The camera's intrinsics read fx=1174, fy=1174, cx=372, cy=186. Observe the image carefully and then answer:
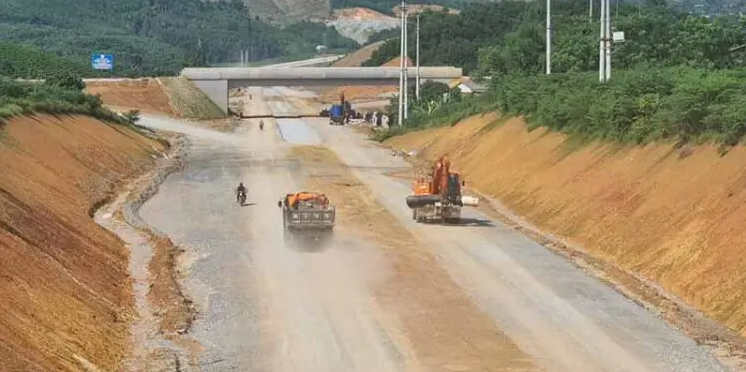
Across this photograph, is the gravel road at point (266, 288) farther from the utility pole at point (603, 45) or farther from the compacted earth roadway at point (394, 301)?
the utility pole at point (603, 45)

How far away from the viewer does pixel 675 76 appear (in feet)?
166

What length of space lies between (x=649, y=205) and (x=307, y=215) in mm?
11865

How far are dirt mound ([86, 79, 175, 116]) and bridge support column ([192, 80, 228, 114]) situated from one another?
5223 mm

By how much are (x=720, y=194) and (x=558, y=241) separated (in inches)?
316

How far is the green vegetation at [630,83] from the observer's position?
43.2 m

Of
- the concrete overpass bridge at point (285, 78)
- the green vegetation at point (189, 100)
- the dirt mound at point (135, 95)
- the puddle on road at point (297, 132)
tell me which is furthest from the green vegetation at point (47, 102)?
the concrete overpass bridge at point (285, 78)

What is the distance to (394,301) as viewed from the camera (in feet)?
103

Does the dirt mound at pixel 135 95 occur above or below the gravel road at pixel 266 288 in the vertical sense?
above

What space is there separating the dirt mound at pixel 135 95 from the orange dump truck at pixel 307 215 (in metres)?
89.6

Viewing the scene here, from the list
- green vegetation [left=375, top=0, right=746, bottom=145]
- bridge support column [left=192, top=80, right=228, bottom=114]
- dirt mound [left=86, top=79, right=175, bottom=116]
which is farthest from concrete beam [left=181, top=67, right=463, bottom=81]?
green vegetation [left=375, top=0, right=746, bottom=145]

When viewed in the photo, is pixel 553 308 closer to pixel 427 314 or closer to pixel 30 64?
pixel 427 314

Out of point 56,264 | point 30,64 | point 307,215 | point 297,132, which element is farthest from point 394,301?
point 30,64

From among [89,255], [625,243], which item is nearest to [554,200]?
[625,243]

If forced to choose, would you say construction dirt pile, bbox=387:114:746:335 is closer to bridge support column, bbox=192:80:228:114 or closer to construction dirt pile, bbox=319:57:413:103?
bridge support column, bbox=192:80:228:114
